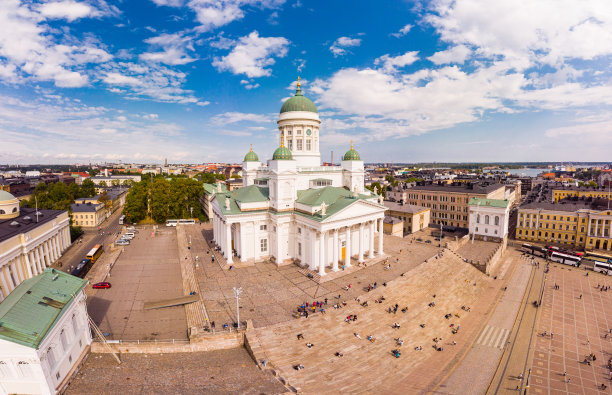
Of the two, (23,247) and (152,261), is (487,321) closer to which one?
(152,261)

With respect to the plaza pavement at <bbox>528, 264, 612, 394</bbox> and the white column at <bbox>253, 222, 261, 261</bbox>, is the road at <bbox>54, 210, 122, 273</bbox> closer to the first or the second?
the white column at <bbox>253, 222, 261, 261</bbox>

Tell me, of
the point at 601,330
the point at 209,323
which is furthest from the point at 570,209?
the point at 209,323

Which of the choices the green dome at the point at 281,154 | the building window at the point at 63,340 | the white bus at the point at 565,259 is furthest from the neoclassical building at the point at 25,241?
the white bus at the point at 565,259

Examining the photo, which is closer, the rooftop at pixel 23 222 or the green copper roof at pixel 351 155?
the rooftop at pixel 23 222

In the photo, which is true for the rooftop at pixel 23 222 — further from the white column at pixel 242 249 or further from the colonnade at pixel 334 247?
the colonnade at pixel 334 247

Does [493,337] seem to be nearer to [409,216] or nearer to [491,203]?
[491,203]

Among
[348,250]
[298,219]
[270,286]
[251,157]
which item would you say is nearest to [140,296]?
[270,286]
